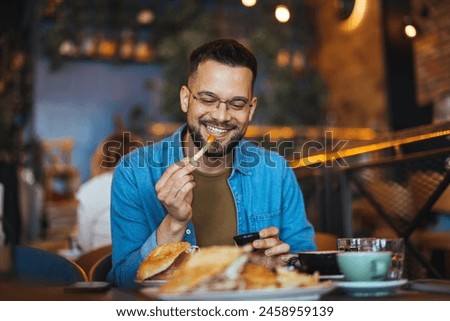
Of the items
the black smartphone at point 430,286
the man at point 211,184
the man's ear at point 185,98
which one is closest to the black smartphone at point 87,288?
the man at point 211,184

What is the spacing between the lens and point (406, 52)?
6336mm

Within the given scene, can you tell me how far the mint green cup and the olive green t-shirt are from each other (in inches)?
35.1

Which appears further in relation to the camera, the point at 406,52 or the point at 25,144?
the point at 25,144

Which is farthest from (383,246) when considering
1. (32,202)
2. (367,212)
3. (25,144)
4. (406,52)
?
(25,144)

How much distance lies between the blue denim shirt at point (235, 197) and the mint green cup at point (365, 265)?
0.75 meters

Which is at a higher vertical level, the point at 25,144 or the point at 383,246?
the point at 25,144

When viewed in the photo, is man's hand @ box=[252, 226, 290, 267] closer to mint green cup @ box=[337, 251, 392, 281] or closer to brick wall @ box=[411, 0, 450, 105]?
mint green cup @ box=[337, 251, 392, 281]

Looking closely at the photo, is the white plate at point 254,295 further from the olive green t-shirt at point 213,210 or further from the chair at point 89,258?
the chair at point 89,258

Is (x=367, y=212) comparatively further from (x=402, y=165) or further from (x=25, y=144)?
(x=25, y=144)

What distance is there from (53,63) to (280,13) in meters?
4.75

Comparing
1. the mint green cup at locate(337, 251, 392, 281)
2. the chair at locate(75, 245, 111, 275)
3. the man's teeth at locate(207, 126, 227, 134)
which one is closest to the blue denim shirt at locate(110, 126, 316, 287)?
the man's teeth at locate(207, 126, 227, 134)

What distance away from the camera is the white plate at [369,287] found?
1.11 meters

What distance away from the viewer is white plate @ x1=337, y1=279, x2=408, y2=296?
1109mm

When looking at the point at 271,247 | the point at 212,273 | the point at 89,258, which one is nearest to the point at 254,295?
the point at 212,273
